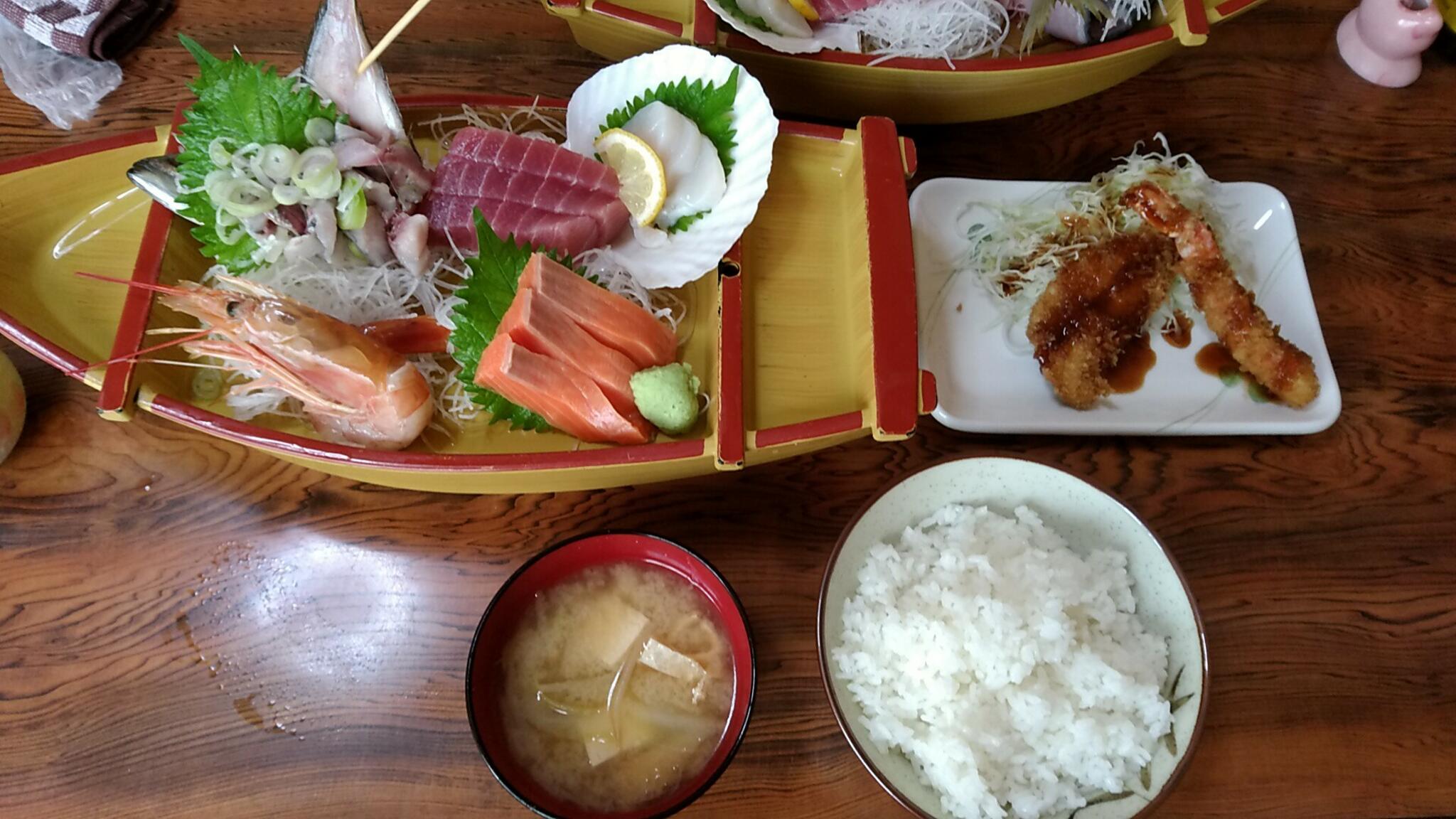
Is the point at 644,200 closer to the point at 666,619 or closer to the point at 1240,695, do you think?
the point at 666,619

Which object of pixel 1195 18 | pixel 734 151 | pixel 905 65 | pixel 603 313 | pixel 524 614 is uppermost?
pixel 1195 18

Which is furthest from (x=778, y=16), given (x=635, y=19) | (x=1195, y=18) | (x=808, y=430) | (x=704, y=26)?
(x=808, y=430)

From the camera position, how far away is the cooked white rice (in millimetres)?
1194

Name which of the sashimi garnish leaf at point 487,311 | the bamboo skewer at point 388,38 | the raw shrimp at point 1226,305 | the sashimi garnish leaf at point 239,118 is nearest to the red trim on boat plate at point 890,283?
the sashimi garnish leaf at point 487,311

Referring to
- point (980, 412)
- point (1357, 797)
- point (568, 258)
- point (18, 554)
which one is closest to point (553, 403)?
A: point (568, 258)

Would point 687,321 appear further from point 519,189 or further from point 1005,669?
point 1005,669

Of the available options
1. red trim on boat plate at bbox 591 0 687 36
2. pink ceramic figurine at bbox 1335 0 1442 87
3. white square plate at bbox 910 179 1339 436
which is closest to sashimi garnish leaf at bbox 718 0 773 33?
red trim on boat plate at bbox 591 0 687 36

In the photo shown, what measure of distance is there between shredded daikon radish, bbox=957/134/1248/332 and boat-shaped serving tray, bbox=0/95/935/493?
401 millimetres

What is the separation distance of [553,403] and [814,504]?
0.52m

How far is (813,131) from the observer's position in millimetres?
1555

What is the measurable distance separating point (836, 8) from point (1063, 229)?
713 mm

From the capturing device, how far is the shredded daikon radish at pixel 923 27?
184 centimetres

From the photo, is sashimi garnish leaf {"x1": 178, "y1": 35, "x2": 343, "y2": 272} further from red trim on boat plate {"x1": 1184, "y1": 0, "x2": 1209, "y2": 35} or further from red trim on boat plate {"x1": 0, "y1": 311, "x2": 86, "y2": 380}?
red trim on boat plate {"x1": 1184, "y1": 0, "x2": 1209, "y2": 35}

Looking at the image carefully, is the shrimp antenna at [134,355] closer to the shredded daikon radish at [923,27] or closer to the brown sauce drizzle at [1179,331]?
the shredded daikon radish at [923,27]
